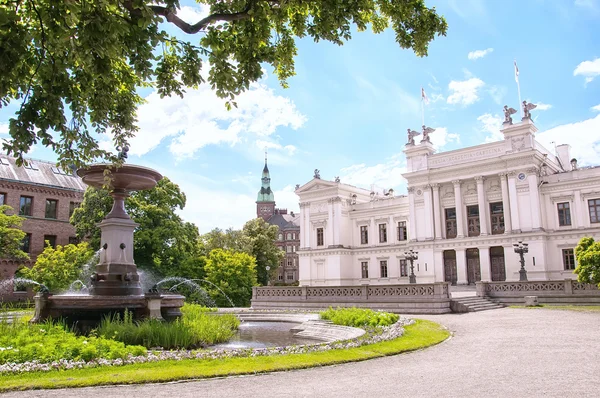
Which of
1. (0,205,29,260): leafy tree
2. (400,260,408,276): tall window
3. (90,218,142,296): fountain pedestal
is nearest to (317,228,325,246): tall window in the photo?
(400,260,408,276): tall window

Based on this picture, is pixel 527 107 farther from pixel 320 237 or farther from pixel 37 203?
pixel 37 203

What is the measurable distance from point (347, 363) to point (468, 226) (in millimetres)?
39253

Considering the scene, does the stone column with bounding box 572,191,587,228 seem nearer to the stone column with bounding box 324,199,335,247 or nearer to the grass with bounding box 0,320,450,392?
the stone column with bounding box 324,199,335,247

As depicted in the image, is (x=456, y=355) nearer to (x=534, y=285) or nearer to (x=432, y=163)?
(x=534, y=285)

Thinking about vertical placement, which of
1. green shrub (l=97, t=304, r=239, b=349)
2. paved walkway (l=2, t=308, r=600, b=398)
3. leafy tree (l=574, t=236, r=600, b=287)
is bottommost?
paved walkway (l=2, t=308, r=600, b=398)

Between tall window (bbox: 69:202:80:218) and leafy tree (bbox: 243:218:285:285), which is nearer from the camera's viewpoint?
tall window (bbox: 69:202:80:218)

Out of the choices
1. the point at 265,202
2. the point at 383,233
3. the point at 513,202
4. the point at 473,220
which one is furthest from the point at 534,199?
the point at 265,202

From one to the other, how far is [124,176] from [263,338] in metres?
6.42

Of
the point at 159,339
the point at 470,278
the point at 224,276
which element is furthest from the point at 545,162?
the point at 159,339

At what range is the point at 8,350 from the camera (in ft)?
28.1

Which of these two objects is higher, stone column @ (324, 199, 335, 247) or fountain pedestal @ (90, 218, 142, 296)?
stone column @ (324, 199, 335, 247)

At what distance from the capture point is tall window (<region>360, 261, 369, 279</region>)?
176ft

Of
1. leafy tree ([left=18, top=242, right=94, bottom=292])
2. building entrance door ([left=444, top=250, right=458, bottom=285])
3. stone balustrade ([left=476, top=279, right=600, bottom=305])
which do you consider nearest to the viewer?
stone balustrade ([left=476, top=279, right=600, bottom=305])

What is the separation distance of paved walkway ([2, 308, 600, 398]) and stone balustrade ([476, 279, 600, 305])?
56.0 ft
